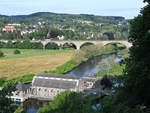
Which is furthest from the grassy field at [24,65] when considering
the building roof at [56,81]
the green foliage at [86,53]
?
the building roof at [56,81]

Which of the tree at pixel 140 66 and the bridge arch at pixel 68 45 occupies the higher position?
the tree at pixel 140 66

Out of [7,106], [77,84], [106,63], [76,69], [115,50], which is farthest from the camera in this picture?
[115,50]

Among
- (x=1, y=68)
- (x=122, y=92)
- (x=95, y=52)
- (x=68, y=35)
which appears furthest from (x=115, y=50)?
(x=122, y=92)

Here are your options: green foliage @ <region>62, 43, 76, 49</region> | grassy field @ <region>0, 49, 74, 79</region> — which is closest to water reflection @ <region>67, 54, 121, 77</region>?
grassy field @ <region>0, 49, 74, 79</region>

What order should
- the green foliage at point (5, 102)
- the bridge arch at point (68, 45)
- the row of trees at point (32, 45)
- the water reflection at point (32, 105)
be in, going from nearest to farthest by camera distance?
the green foliage at point (5, 102) → the water reflection at point (32, 105) → the row of trees at point (32, 45) → the bridge arch at point (68, 45)

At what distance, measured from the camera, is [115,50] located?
291 ft

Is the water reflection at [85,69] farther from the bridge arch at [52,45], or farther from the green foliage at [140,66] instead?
the green foliage at [140,66]

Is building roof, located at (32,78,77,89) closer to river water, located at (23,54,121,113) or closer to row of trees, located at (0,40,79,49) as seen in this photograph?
river water, located at (23,54,121,113)

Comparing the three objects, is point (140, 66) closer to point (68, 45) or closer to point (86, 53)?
point (86, 53)

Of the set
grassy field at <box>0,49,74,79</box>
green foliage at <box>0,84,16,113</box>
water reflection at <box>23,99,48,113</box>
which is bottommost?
grassy field at <box>0,49,74,79</box>

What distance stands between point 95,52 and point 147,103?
67857mm

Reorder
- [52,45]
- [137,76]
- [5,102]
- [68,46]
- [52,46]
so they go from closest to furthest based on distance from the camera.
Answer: [5,102] < [137,76] < [52,45] < [52,46] < [68,46]

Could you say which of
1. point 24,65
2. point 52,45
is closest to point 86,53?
point 24,65

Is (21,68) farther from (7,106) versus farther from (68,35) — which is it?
(68,35)
